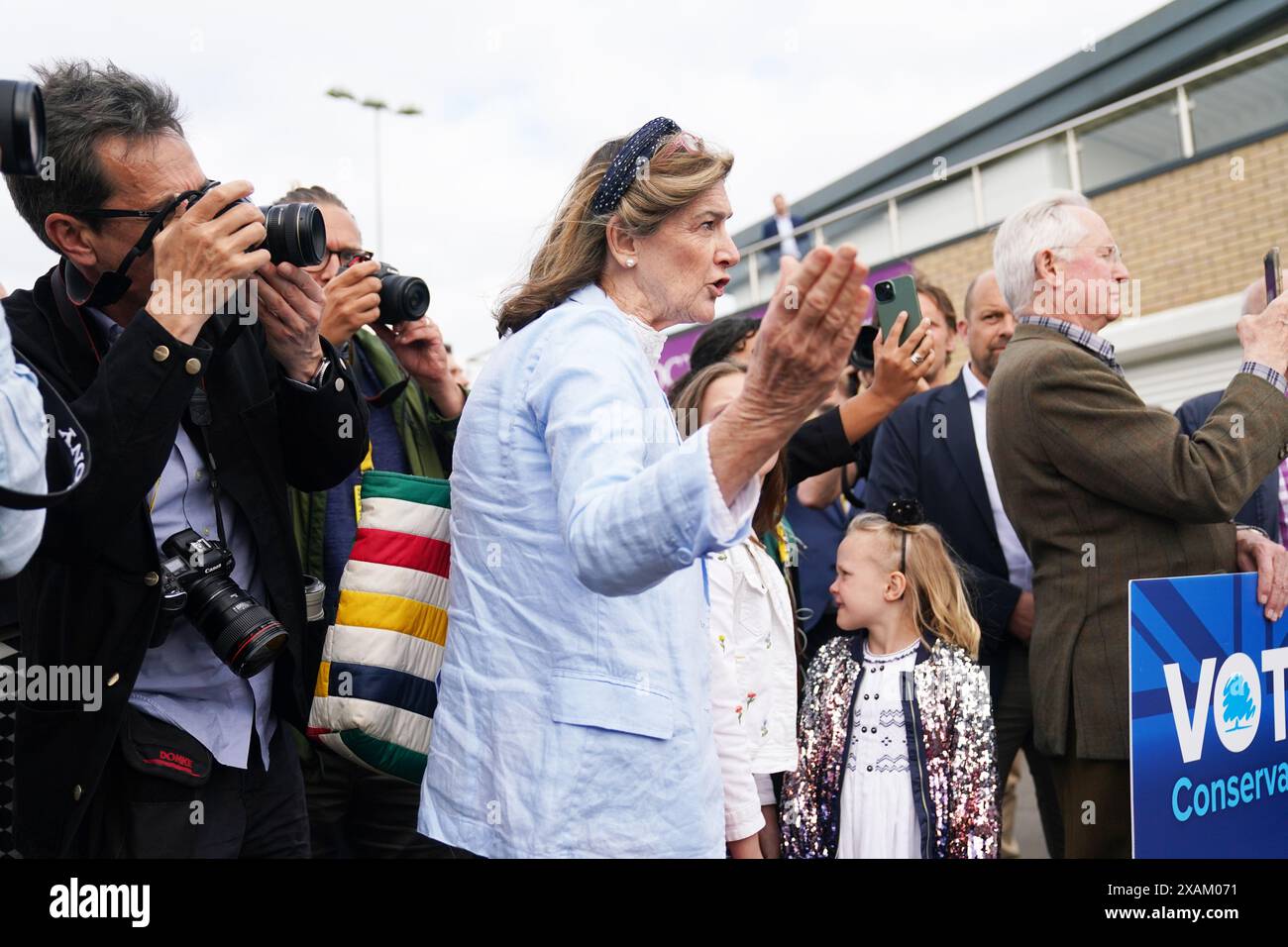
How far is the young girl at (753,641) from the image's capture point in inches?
91.5

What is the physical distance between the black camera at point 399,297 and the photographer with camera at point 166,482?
54 cm

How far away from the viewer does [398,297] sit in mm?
2766

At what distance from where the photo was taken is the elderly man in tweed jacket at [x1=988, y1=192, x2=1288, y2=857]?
253cm

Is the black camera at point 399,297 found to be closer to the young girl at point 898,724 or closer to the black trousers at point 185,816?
the black trousers at point 185,816

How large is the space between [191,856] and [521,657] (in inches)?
27.0

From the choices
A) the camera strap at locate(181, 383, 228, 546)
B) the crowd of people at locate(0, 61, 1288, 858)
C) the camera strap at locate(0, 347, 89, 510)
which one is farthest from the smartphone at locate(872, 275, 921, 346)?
the camera strap at locate(0, 347, 89, 510)

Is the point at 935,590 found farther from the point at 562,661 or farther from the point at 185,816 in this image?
the point at 185,816

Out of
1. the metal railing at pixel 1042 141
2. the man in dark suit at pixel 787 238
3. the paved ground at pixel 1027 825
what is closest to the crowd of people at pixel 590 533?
the paved ground at pixel 1027 825

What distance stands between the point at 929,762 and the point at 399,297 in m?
1.72

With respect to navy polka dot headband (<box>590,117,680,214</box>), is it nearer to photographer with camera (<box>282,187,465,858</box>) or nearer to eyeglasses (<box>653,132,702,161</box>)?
eyeglasses (<box>653,132,702,161</box>)

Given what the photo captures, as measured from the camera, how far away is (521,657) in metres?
1.69

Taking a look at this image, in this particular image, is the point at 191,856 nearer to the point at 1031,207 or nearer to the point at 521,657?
the point at 521,657

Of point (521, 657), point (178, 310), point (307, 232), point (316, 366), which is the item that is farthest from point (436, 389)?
point (521, 657)

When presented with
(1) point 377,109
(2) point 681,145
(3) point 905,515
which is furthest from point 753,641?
(1) point 377,109
